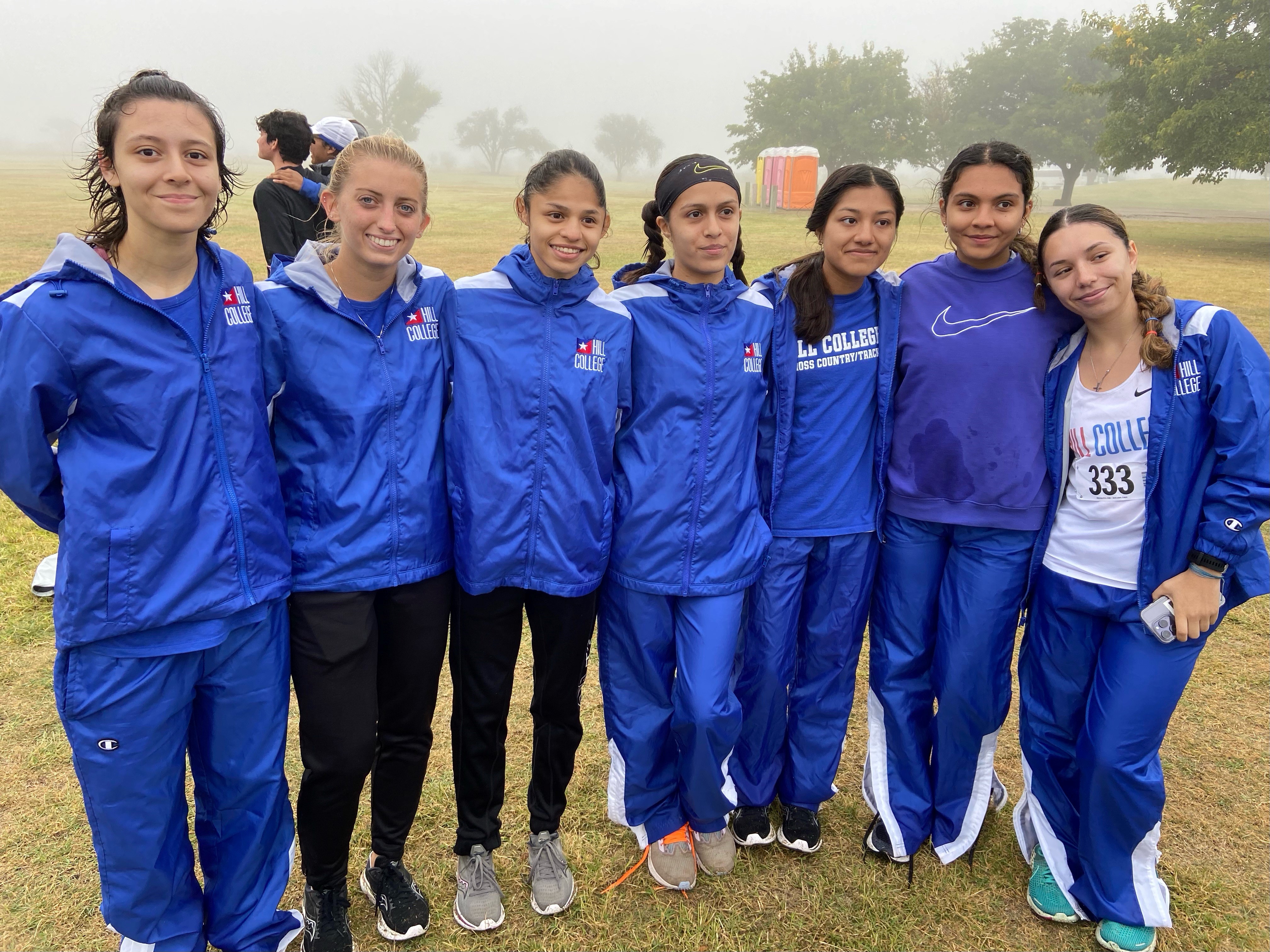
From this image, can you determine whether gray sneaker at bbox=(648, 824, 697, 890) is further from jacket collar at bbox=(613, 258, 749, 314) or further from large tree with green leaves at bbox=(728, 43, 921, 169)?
large tree with green leaves at bbox=(728, 43, 921, 169)

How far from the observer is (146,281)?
1873 mm

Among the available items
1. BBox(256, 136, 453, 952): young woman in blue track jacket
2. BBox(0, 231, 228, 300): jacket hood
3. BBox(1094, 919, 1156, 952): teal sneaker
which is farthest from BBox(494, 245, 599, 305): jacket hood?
BBox(1094, 919, 1156, 952): teal sneaker

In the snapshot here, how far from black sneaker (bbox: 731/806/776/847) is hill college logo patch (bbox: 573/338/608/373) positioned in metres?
1.60

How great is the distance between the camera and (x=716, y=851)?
2.66 meters

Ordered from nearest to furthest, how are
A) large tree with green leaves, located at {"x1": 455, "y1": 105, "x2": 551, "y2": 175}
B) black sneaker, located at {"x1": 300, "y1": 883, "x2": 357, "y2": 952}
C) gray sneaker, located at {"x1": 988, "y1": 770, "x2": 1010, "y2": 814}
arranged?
black sneaker, located at {"x1": 300, "y1": 883, "x2": 357, "y2": 952}
gray sneaker, located at {"x1": 988, "y1": 770, "x2": 1010, "y2": 814}
large tree with green leaves, located at {"x1": 455, "y1": 105, "x2": 551, "y2": 175}

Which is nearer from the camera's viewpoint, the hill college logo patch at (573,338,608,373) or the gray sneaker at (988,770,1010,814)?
the hill college logo patch at (573,338,608,373)

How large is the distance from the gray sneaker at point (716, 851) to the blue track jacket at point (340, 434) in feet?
4.40

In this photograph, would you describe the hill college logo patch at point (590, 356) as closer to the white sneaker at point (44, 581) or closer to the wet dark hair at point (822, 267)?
the wet dark hair at point (822, 267)

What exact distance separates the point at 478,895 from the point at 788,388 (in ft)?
5.88

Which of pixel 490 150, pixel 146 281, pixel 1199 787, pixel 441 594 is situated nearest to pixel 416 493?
pixel 441 594

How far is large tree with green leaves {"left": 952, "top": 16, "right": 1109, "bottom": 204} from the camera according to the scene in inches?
1709

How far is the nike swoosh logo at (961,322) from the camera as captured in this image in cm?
245

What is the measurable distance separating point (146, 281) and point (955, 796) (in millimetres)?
2768

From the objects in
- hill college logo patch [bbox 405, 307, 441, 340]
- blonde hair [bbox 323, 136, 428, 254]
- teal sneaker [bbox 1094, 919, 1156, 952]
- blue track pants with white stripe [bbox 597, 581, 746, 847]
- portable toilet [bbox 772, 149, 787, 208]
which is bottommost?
teal sneaker [bbox 1094, 919, 1156, 952]
